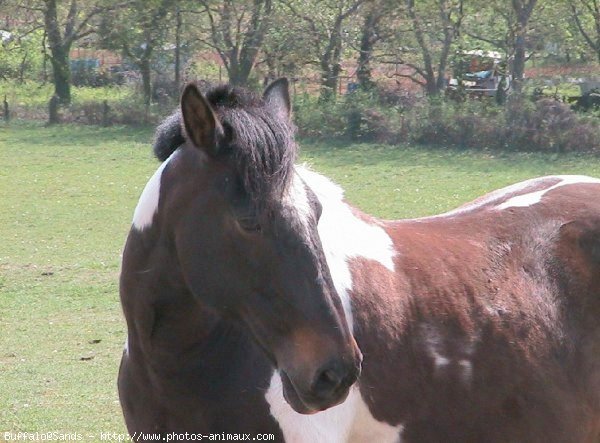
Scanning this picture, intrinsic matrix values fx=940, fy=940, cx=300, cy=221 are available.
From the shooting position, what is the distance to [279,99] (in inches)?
116

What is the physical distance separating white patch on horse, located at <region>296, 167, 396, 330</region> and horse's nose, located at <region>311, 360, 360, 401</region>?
1.86 feet

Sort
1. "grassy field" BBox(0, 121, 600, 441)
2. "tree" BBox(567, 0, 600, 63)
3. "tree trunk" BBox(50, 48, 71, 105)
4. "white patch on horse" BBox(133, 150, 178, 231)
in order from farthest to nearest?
"tree trunk" BBox(50, 48, 71, 105), "tree" BBox(567, 0, 600, 63), "grassy field" BBox(0, 121, 600, 441), "white patch on horse" BBox(133, 150, 178, 231)

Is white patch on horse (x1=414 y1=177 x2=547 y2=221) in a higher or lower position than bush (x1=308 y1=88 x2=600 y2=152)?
higher

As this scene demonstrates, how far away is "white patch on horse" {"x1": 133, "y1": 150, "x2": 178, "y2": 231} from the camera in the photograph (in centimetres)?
277

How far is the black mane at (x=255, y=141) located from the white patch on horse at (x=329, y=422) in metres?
0.62

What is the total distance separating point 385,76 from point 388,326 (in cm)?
2285

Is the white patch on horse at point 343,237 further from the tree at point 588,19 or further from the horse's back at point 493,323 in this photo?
the tree at point 588,19

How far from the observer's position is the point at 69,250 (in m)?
11.1

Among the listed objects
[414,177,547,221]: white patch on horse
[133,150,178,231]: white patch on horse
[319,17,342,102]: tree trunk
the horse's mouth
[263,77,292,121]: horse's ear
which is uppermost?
[263,77,292,121]: horse's ear

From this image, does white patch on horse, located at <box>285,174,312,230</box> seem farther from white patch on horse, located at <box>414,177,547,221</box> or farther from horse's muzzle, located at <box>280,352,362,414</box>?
white patch on horse, located at <box>414,177,547,221</box>

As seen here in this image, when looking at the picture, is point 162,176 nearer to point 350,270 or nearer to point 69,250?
point 350,270

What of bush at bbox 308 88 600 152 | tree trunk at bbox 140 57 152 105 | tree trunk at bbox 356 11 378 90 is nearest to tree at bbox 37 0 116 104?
tree trunk at bbox 140 57 152 105

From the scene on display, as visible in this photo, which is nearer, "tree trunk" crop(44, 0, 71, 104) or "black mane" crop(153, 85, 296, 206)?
"black mane" crop(153, 85, 296, 206)

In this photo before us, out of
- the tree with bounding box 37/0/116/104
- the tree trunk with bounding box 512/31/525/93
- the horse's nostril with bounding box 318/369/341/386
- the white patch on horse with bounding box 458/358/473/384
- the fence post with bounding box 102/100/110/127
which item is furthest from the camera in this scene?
the tree with bounding box 37/0/116/104
